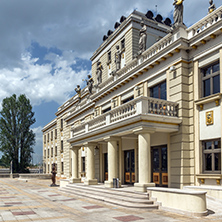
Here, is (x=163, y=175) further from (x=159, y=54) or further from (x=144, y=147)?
(x=159, y=54)

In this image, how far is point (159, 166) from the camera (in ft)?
55.3

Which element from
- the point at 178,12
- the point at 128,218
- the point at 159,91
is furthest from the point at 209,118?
the point at 178,12

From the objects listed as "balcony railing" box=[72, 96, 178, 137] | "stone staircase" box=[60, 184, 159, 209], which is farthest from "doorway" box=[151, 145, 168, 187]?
"balcony railing" box=[72, 96, 178, 137]

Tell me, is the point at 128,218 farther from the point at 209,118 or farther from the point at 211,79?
the point at 211,79

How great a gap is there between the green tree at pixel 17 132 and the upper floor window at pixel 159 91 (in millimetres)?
39822

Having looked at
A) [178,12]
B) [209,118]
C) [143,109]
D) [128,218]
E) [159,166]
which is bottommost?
[128,218]

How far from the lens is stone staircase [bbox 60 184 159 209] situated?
42.4 feet

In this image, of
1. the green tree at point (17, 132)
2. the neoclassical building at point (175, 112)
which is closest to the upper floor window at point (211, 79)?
the neoclassical building at point (175, 112)

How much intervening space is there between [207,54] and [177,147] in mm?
5069

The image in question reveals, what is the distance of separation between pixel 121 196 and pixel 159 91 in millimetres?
6786

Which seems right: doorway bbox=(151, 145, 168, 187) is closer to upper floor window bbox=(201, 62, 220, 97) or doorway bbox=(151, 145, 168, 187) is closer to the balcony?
the balcony

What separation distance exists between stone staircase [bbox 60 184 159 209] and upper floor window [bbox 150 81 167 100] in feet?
19.3

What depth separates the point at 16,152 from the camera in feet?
172

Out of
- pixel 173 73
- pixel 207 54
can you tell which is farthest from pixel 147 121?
pixel 207 54
